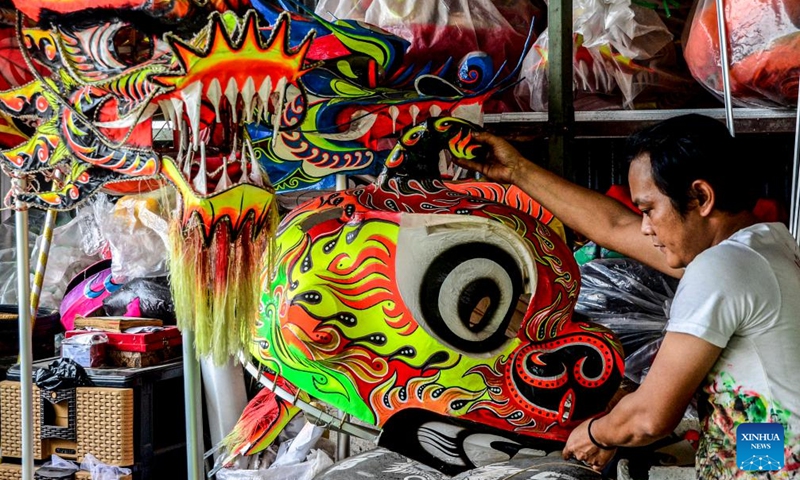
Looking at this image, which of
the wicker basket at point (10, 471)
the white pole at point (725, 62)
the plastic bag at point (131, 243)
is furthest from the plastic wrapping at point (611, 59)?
the wicker basket at point (10, 471)

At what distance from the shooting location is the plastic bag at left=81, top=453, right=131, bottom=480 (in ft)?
9.11

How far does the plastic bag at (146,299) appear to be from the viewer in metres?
3.08

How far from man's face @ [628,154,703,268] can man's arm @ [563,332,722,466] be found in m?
0.17

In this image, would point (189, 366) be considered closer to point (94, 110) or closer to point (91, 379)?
point (94, 110)

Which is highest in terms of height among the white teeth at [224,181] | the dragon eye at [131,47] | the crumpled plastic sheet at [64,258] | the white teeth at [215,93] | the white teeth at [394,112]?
the dragon eye at [131,47]

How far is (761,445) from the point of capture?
1333mm

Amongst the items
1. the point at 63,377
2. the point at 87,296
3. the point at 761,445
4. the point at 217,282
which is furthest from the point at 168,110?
the point at 87,296

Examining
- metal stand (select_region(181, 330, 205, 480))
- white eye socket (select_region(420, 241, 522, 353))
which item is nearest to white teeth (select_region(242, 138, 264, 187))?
white eye socket (select_region(420, 241, 522, 353))

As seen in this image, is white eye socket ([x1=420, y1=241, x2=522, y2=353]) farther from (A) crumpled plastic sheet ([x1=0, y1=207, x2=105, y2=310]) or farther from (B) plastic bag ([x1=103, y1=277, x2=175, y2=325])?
(A) crumpled plastic sheet ([x1=0, y1=207, x2=105, y2=310])

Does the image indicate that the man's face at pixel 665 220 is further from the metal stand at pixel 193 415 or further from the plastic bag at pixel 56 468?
the plastic bag at pixel 56 468

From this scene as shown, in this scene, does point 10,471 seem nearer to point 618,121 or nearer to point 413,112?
point 413,112

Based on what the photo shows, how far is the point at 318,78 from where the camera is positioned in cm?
158

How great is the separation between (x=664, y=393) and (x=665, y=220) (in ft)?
0.94

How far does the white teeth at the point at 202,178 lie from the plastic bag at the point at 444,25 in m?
0.90
